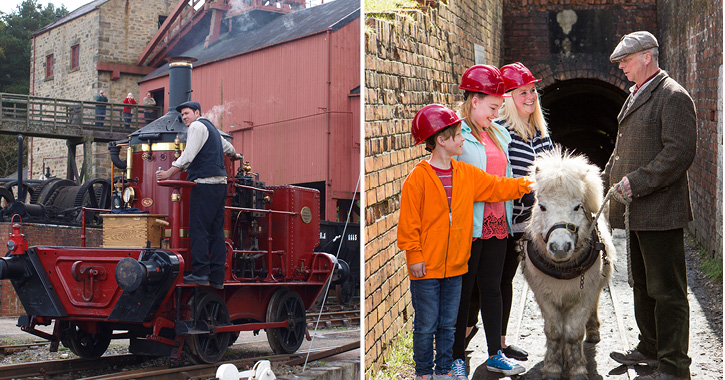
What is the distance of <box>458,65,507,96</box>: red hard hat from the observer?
318 cm

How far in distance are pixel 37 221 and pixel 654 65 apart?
9.65 metres

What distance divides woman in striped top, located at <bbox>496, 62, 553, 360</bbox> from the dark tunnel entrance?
7499mm

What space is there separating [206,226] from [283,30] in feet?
5.93

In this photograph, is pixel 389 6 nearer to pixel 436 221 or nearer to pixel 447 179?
pixel 447 179

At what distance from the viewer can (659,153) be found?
3404 mm

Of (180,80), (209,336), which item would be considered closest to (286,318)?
(209,336)

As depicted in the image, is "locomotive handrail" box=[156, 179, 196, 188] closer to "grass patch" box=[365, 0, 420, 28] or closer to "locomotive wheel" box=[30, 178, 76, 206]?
"grass patch" box=[365, 0, 420, 28]

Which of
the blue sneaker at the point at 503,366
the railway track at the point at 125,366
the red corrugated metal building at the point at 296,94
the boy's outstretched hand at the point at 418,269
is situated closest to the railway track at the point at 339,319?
the railway track at the point at 125,366

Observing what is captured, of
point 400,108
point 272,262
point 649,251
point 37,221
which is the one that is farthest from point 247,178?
point 37,221

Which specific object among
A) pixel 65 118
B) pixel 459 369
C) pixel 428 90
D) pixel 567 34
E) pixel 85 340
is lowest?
pixel 85 340

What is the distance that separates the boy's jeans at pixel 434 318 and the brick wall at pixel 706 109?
5.90 feet

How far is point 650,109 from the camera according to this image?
11.6 feet

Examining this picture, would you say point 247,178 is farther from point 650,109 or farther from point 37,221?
point 37,221

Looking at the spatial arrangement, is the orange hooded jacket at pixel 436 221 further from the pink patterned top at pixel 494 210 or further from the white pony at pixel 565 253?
the white pony at pixel 565 253
